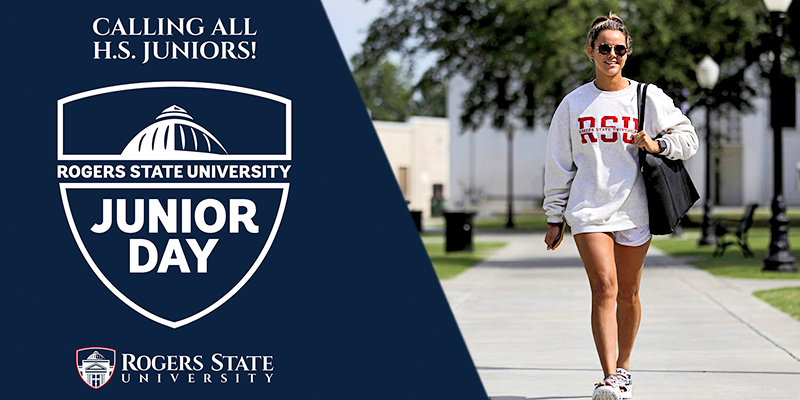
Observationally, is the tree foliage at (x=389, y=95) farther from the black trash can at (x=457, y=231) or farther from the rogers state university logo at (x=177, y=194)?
the rogers state university logo at (x=177, y=194)

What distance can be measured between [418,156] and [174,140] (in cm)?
4801

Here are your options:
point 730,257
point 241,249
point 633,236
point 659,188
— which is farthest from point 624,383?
point 730,257

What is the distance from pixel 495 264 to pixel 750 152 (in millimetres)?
47145

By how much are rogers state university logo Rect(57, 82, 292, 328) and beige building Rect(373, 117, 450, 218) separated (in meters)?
43.1

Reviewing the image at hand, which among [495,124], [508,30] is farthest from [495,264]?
[495,124]

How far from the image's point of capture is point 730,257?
18.9 meters

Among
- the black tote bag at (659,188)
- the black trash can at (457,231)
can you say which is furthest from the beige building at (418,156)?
the black tote bag at (659,188)

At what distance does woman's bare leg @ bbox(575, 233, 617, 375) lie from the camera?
17.4ft

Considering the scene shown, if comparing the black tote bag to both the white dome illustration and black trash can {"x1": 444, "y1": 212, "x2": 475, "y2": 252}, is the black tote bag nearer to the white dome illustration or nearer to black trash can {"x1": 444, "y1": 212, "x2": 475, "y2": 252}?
the white dome illustration

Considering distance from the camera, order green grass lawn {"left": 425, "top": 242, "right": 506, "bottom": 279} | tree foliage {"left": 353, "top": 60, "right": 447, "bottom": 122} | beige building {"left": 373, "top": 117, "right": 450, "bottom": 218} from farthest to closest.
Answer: tree foliage {"left": 353, "top": 60, "right": 447, "bottom": 122} → beige building {"left": 373, "top": 117, "right": 450, "bottom": 218} → green grass lawn {"left": 425, "top": 242, "right": 506, "bottom": 279}

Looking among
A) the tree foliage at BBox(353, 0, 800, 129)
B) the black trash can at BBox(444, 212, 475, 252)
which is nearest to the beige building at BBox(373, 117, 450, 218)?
the tree foliage at BBox(353, 0, 800, 129)

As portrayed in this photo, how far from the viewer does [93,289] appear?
5.62 meters

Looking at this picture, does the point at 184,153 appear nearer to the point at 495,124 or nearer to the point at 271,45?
the point at 271,45

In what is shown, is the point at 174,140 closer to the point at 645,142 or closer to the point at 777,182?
the point at 645,142
